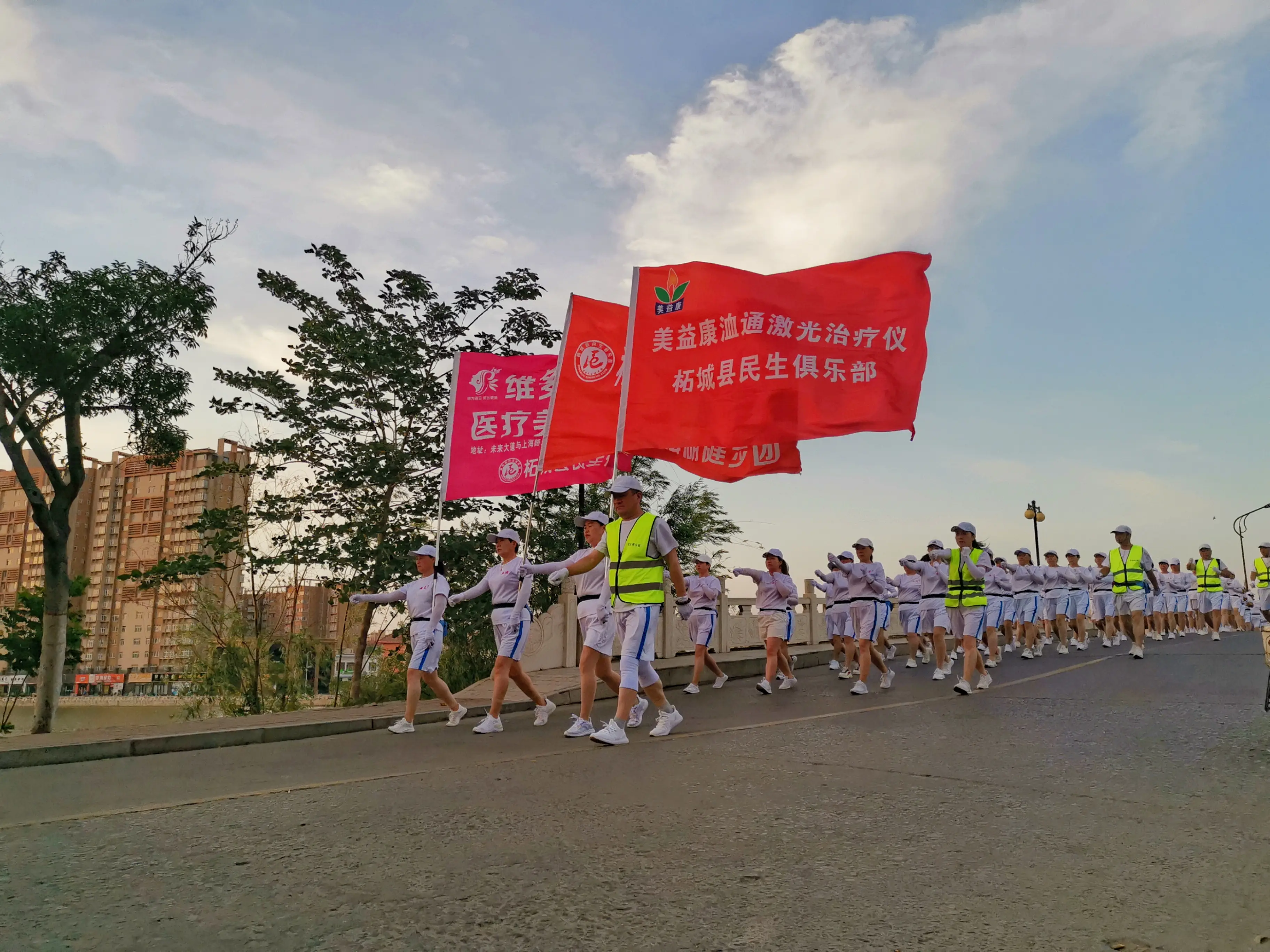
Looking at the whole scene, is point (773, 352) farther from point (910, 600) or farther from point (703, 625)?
point (910, 600)

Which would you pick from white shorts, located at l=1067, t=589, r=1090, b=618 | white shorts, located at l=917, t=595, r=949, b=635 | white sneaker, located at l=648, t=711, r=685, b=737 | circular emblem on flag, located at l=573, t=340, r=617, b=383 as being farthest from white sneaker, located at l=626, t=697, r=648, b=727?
white shorts, located at l=1067, t=589, r=1090, b=618

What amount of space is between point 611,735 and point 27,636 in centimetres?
4194

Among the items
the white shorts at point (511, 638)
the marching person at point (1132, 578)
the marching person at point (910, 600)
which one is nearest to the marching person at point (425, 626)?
the white shorts at point (511, 638)

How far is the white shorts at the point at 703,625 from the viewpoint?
13680mm

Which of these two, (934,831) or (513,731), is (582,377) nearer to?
(513,731)

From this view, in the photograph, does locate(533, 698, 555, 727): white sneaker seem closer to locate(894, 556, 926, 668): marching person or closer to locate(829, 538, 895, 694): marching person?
locate(829, 538, 895, 694): marching person

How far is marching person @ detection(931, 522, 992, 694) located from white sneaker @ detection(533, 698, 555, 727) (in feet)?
15.8

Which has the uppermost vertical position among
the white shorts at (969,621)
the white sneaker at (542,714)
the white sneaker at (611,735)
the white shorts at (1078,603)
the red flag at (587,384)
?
the red flag at (587,384)

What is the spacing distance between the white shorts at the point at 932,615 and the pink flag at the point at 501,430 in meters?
5.12

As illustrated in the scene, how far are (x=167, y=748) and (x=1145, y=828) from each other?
8.51m

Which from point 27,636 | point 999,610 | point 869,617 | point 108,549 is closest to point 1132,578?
point 999,610

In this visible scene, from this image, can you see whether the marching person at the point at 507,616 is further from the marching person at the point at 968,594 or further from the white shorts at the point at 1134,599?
the white shorts at the point at 1134,599

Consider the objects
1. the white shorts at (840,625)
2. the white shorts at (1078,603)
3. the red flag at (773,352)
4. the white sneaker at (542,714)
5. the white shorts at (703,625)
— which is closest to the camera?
the white sneaker at (542,714)

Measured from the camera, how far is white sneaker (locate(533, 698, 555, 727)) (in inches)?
393
